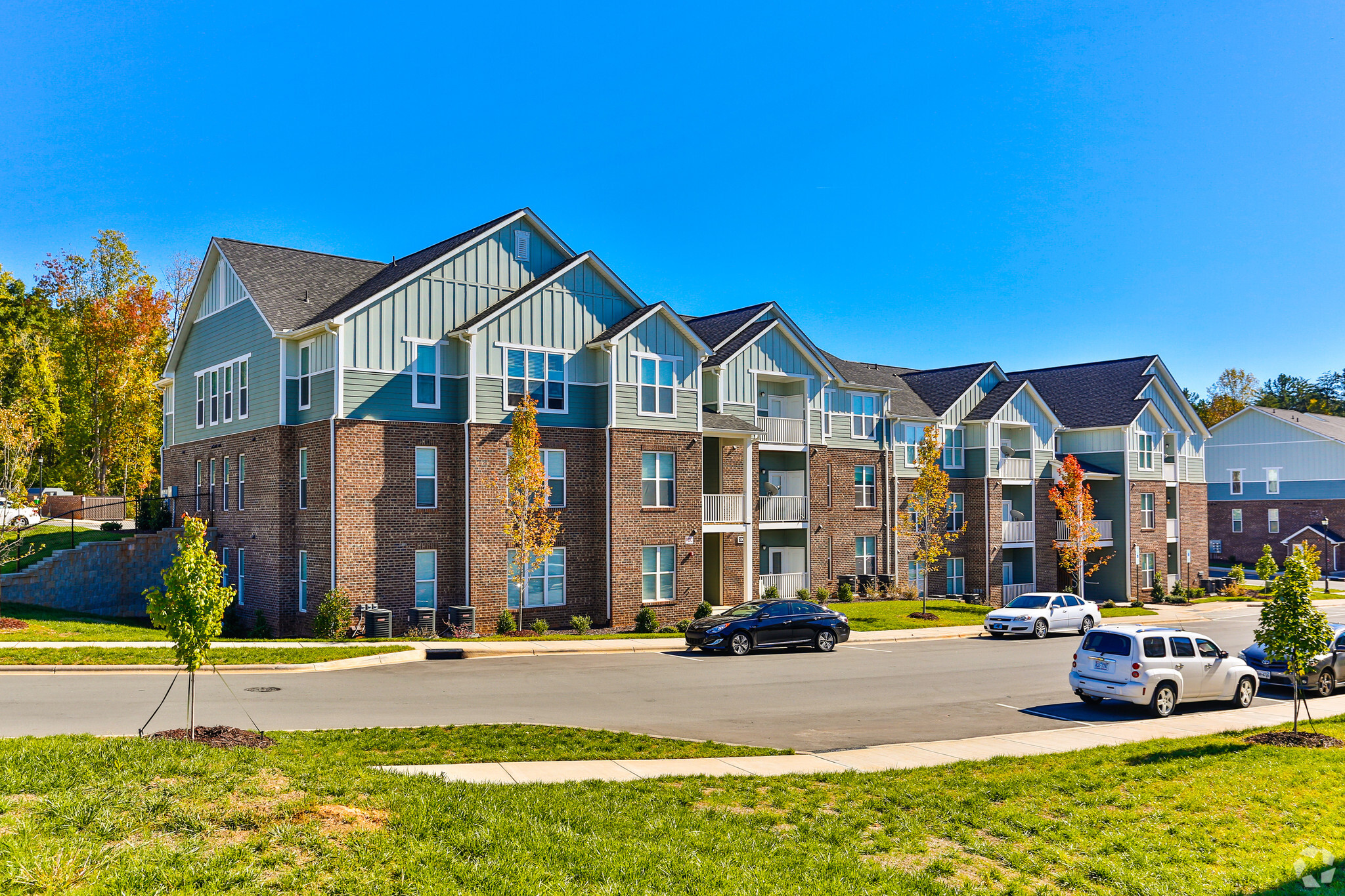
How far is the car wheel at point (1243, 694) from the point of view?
1925 cm

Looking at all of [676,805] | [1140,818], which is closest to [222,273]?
[676,805]

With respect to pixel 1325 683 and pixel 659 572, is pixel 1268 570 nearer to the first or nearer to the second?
pixel 1325 683

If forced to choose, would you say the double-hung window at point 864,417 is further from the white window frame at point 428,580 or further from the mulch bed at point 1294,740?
the mulch bed at point 1294,740

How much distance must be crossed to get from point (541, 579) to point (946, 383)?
28178mm

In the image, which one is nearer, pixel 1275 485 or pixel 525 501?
pixel 525 501

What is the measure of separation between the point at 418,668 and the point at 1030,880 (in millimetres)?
16725

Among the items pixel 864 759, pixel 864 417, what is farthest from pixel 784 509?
pixel 864 759

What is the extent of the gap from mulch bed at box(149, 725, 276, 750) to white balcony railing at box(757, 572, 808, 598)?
1049 inches

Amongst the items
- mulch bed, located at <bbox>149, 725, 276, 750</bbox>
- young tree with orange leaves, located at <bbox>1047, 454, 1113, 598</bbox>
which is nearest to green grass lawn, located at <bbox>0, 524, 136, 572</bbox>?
mulch bed, located at <bbox>149, 725, 276, 750</bbox>

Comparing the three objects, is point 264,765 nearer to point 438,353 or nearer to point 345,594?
point 345,594

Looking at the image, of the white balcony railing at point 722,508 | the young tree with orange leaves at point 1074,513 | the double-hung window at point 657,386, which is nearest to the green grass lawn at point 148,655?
the double-hung window at point 657,386

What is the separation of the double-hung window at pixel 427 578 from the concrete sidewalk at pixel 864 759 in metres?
17.4

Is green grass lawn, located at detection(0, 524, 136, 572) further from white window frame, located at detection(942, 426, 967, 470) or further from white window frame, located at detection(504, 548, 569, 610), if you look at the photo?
white window frame, located at detection(942, 426, 967, 470)

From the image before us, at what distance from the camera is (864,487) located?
4350cm
